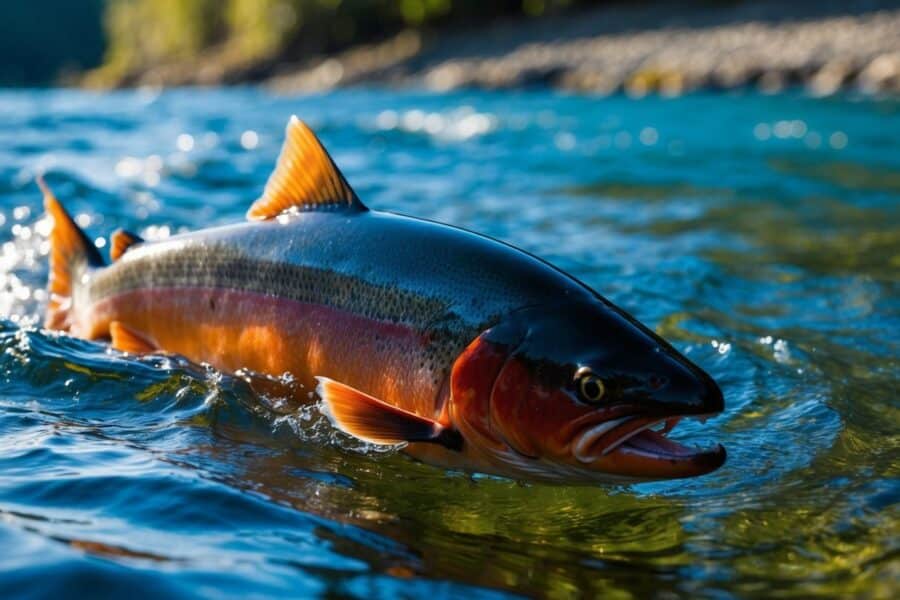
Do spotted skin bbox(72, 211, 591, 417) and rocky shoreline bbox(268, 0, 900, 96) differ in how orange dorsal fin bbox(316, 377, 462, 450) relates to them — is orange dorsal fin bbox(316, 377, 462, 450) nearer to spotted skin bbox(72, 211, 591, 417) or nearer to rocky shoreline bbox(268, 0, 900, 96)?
spotted skin bbox(72, 211, 591, 417)

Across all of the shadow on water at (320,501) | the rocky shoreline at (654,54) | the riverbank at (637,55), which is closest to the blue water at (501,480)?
the shadow on water at (320,501)

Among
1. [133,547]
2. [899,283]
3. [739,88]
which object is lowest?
[133,547]

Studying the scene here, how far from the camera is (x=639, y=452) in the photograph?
3170mm

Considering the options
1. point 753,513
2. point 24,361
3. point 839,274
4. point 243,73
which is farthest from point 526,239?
point 243,73

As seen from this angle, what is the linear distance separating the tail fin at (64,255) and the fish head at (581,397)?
278 centimetres

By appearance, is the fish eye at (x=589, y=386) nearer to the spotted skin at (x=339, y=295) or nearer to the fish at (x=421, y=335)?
the fish at (x=421, y=335)

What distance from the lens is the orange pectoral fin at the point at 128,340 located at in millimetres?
4949

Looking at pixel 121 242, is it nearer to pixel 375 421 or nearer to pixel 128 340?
pixel 128 340

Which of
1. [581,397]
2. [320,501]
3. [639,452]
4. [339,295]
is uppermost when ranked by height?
[339,295]

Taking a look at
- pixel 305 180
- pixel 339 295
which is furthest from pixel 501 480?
pixel 305 180

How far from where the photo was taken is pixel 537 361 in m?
3.37

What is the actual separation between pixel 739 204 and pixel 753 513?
25.8 ft

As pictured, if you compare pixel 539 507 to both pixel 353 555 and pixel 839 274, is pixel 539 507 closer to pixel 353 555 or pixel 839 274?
pixel 353 555

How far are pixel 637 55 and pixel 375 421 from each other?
36.5 m
